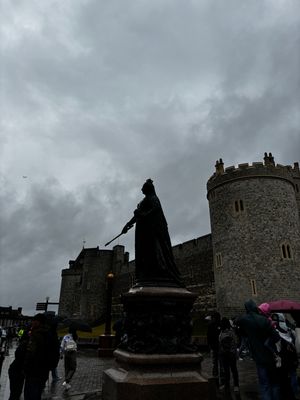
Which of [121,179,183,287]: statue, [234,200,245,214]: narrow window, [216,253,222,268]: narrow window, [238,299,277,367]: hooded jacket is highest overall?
[234,200,245,214]: narrow window

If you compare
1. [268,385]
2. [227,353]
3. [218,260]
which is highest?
[218,260]

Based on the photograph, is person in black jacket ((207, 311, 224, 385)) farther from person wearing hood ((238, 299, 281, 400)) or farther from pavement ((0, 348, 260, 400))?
person wearing hood ((238, 299, 281, 400))

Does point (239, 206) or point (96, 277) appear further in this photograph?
point (96, 277)

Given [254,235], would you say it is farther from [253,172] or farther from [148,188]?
[148,188]

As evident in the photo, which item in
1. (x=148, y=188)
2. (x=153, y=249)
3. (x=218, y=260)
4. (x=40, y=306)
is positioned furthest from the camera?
(x=40, y=306)

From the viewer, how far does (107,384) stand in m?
5.10

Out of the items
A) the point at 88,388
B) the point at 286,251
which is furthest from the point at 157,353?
the point at 286,251

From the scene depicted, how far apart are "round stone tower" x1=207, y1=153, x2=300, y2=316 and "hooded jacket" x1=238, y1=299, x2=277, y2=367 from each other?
1668 centimetres

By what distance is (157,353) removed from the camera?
16.3 feet

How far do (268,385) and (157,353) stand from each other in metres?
1.58

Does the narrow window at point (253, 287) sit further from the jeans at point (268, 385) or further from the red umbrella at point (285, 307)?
the jeans at point (268, 385)

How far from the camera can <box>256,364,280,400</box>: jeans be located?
4.66 m

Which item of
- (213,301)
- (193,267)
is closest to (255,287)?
(213,301)

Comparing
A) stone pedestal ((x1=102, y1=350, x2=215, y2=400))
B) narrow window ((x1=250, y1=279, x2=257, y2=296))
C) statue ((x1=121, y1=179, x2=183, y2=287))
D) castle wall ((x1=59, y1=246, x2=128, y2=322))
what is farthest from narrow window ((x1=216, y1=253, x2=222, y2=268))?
castle wall ((x1=59, y1=246, x2=128, y2=322))
